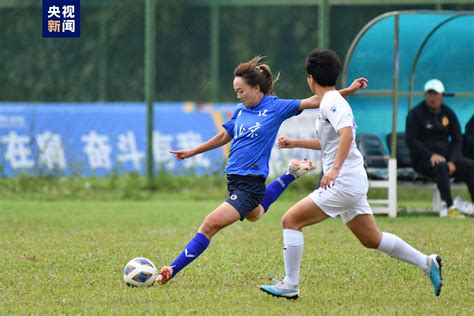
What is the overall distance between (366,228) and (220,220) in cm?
114

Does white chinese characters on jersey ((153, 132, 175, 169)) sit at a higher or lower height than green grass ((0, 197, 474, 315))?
higher

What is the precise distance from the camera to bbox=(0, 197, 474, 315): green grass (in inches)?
253

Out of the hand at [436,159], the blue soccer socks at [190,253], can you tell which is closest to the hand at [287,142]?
the blue soccer socks at [190,253]

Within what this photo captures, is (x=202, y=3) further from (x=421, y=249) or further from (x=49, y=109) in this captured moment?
(x=421, y=249)

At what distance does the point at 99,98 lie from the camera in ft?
63.1

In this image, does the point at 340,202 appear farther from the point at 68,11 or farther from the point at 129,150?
the point at 129,150

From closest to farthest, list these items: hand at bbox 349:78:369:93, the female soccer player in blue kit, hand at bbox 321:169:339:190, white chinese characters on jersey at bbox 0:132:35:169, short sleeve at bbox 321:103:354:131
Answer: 1. hand at bbox 321:169:339:190
2. short sleeve at bbox 321:103:354:131
3. hand at bbox 349:78:369:93
4. the female soccer player in blue kit
5. white chinese characters on jersey at bbox 0:132:35:169

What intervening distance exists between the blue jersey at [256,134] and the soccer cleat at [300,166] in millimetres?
530

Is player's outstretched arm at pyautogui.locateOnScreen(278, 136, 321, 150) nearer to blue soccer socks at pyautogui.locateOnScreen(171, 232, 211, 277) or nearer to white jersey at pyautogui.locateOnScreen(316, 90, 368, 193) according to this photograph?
white jersey at pyautogui.locateOnScreen(316, 90, 368, 193)

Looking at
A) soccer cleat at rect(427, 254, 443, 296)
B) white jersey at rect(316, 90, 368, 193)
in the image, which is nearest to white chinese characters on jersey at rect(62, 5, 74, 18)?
white jersey at rect(316, 90, 368, 193)

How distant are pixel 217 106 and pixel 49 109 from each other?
2.99 m

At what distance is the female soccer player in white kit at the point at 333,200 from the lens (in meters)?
6.48

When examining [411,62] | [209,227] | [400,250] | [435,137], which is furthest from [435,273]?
[411,62]

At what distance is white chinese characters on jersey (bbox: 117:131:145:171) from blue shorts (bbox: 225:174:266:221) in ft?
32.3
